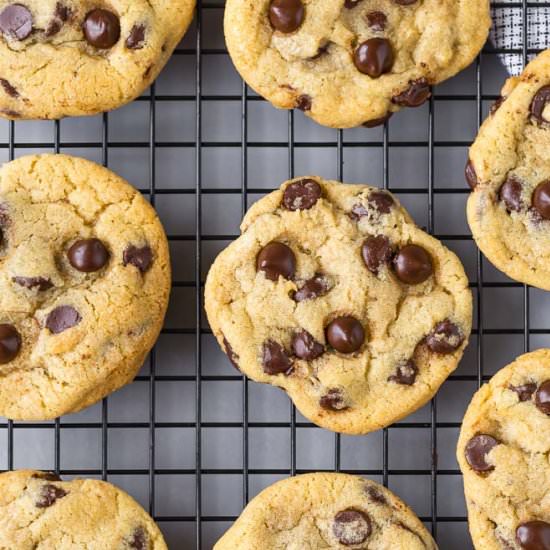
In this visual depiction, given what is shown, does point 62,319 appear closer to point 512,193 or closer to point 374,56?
point 374,56

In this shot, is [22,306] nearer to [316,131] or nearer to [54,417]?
[54,417]

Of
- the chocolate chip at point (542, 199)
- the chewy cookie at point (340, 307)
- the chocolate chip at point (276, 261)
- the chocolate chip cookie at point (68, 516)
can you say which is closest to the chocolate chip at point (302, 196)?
the chewy cookie at point (340, 307)

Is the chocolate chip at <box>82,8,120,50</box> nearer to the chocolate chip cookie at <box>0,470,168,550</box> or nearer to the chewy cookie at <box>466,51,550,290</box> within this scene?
the chewy cookie at <box>466,51,550,290</box>

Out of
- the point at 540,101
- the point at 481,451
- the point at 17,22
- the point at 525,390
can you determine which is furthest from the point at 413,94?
the point at 17,22

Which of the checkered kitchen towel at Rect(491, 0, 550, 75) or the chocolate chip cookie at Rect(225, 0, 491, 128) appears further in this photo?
the checkered kitchen towel at Rect(491, 0, 550, 75)

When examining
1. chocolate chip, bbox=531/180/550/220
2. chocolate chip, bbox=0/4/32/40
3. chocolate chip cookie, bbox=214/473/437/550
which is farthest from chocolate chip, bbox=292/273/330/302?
chocolate chip, bbox=0/4/32/40

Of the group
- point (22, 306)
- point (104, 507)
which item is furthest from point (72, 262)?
point (104, 507)
